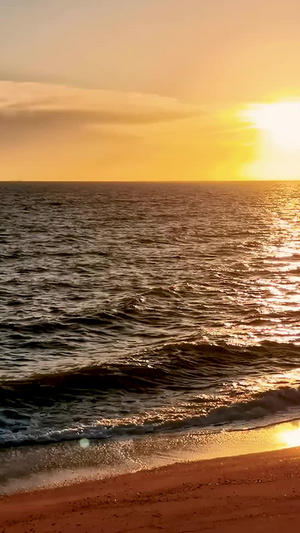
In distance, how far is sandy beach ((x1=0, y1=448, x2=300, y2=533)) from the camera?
816cm

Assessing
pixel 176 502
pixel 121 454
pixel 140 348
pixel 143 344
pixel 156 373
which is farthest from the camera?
pixel 143 344

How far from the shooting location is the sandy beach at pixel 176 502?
8156mm

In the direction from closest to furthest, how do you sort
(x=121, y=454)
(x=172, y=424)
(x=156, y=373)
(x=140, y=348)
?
(x=121, y=454) → (x=172, y=424) → (x=156, y=373) → (x=140, y=348)

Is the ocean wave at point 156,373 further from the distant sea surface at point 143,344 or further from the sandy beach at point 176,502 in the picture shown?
the sandy beach at point 176,502

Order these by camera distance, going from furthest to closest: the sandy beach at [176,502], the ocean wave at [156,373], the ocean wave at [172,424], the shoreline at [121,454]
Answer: the ocean wave at [156,373] < the ocean wave at [172,424] < the shoreline at [121,454] < the sandy beach at [176,502]

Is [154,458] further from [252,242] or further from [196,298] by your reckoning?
[252,242]

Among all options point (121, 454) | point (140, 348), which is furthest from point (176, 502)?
point (140, 348)

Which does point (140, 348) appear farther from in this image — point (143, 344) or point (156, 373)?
point (156, 373)

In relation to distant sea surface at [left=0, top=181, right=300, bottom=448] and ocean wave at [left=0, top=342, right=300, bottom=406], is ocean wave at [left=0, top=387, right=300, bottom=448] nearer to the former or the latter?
distant sea surface at [left=0, top=181, right=300, bottom=448]

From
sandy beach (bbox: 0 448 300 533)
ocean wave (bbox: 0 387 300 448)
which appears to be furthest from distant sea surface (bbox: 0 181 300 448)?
sandy beach (bbox: 0 448 300 533)

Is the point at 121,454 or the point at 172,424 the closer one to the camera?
the point at 121,454

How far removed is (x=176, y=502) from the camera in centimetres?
887

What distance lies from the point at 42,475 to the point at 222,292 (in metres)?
18.7

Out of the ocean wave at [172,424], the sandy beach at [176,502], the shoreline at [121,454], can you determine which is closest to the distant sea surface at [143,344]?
the ocean wave at [172,424]
